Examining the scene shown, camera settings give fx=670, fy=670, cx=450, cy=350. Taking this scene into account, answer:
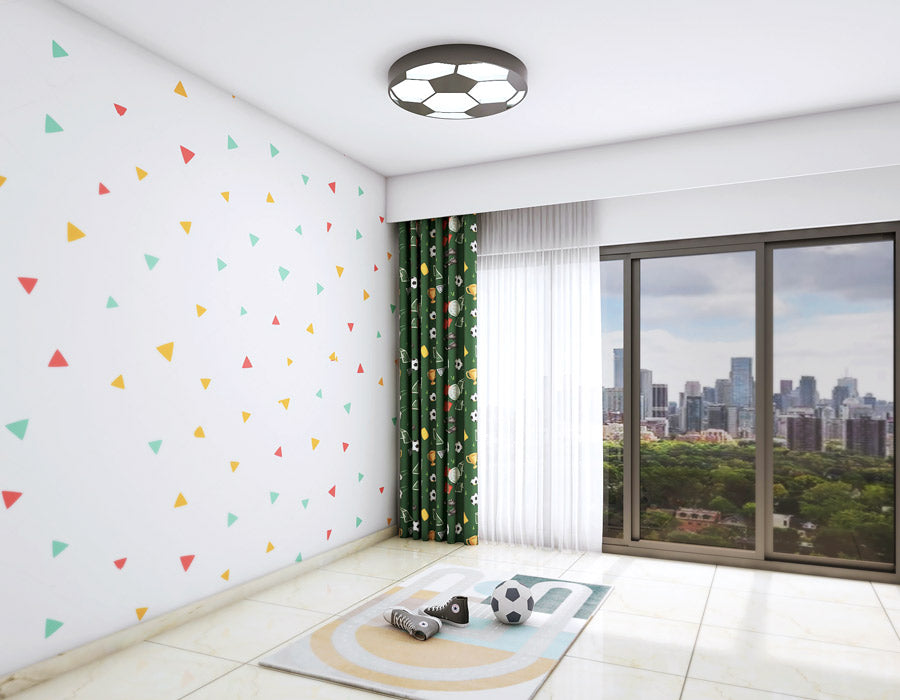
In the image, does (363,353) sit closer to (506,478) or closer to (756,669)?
(506,478)

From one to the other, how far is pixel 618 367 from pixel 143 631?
3.22 m

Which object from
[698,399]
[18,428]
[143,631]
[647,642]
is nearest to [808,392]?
[698,399]

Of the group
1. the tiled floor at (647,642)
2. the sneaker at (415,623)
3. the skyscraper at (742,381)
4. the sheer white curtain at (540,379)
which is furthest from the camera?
the sheer white curtain at (540,379)

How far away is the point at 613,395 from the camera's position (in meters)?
4.62

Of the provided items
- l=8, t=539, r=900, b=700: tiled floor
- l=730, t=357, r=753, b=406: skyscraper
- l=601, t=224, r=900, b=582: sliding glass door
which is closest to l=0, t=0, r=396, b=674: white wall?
l=8, t=539, r=900, b=700: tiled floor

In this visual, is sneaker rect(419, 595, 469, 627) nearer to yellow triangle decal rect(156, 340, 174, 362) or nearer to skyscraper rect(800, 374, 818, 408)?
yellow triangle decal rect(156, 340, 174, 362)

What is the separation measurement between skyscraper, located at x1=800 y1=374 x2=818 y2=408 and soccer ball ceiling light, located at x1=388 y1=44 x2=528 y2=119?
98.5 inches

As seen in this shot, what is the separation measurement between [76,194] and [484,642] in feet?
8.36

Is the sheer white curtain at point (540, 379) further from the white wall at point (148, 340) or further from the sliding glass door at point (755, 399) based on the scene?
the white wall at point (148, 340)

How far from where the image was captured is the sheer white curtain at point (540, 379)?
4.55 metres

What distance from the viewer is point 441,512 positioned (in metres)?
4.84

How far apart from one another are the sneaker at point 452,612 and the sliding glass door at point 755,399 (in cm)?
171

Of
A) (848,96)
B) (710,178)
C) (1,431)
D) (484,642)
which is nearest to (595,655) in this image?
(484,642)

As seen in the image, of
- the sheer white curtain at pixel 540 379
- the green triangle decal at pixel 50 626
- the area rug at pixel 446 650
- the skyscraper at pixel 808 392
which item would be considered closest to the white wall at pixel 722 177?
the sheer white curtain at pixel 540 379
